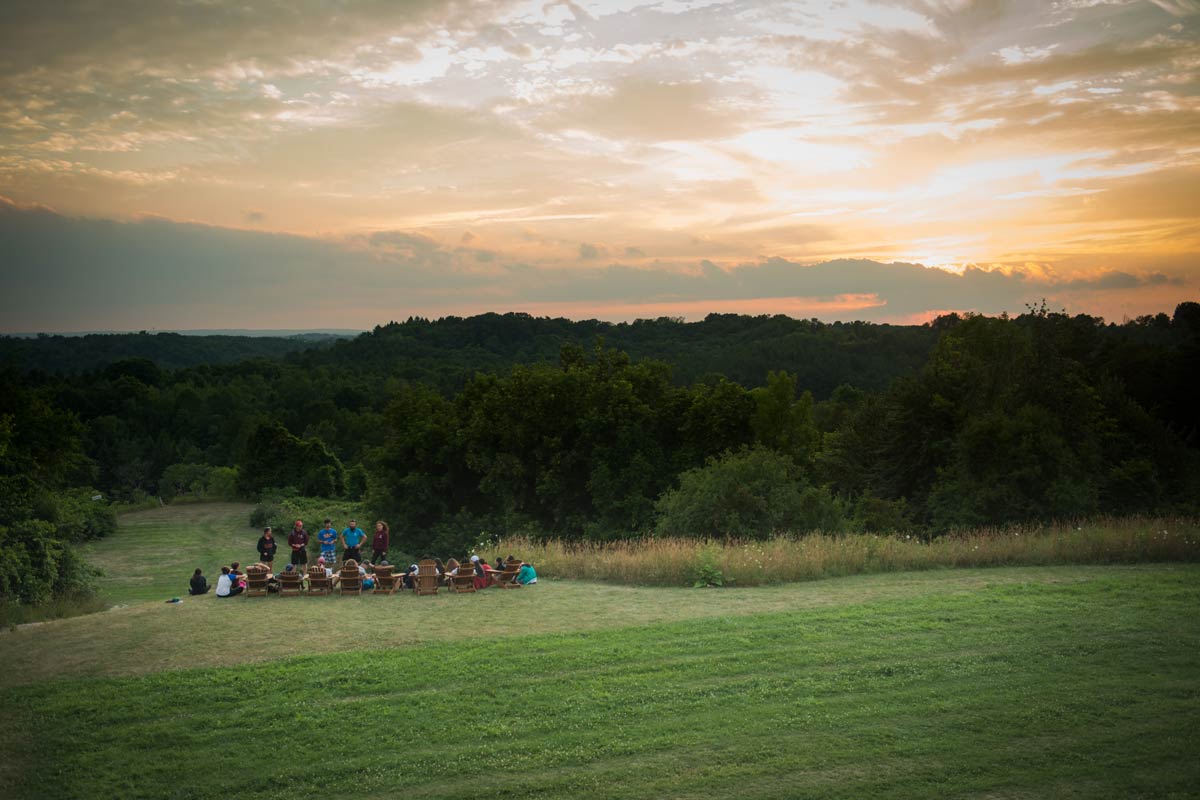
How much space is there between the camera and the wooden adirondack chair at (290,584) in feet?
56.7

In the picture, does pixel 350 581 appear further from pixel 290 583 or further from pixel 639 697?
pixel 639 697

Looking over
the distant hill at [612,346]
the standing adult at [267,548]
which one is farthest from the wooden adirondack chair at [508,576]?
the distant hill at [612,346]

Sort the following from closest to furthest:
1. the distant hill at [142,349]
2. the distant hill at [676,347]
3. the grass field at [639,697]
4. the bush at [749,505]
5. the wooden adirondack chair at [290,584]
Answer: the grass field at [639,697] → the wooden adirondack chair at [290,584] → the bush at [749,505] → the distant hill at [676,347] → the distant hill at [142,349]

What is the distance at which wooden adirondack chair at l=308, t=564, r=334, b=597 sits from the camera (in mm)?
17266

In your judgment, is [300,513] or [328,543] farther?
[300,513]

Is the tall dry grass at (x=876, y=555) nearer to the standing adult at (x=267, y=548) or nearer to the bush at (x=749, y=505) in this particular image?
the bush at (x=749, y=505)

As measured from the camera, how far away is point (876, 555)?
17703 mm

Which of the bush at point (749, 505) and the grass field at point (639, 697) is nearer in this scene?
the grass field at point (639, 697)

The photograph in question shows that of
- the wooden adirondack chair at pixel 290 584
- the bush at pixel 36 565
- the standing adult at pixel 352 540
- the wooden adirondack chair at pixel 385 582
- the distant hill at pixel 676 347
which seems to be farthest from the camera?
the distant hill at pixel 676 347

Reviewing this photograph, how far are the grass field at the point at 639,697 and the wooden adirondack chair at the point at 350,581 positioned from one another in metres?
1.96

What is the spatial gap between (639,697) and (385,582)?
9.13m

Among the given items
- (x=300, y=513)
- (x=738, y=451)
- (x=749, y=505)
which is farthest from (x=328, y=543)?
(x=300, y=513)

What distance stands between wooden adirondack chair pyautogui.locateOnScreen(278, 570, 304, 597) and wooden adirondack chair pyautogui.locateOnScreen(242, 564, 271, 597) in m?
0.37

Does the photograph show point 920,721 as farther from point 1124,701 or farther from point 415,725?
point 415,725
